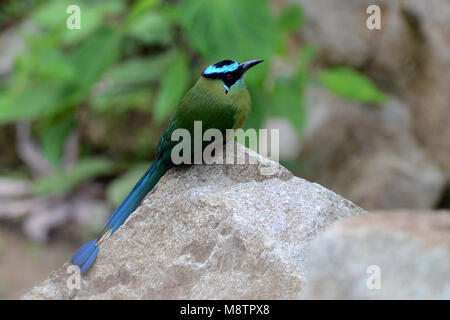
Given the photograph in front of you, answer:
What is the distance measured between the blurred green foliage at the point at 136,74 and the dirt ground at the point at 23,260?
1.51 feet

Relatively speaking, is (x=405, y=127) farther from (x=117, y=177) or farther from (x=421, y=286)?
(x=421, y=286)

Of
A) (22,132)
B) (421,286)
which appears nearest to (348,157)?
(22,132)

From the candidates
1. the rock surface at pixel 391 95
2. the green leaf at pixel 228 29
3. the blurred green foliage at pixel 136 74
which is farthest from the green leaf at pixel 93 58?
the rock surface at pixel 391 95

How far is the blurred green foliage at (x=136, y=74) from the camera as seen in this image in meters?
3.87

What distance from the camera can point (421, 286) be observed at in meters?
1.55

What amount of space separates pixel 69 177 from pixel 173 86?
158 cm

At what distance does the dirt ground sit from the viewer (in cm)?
489

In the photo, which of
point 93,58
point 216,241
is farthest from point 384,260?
point 93,58

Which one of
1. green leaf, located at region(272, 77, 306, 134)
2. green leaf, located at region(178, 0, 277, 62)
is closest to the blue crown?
green leaf, located at region(178, 0, 277, 62)

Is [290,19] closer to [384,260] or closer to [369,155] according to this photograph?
[369,155]

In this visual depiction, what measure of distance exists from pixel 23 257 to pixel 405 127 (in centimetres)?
322

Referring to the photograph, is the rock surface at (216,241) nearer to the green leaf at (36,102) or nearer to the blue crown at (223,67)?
the blue crown at (223,67)

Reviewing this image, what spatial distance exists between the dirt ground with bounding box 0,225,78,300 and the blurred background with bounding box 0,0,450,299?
11 mm

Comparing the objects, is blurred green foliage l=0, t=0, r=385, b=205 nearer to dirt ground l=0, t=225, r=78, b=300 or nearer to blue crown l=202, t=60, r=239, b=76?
dirt ground l=0, t=225, r=78, b=300
